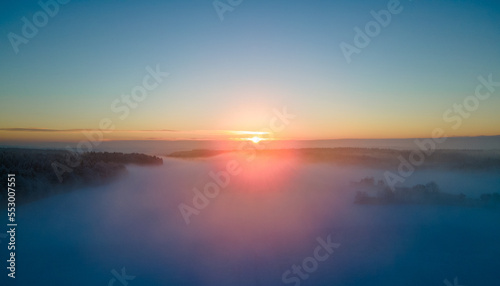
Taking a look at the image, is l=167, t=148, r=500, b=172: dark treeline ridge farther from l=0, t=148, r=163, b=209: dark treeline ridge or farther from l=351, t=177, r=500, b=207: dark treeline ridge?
l=0, t=148, r=163, b=209: dark treeline ridge

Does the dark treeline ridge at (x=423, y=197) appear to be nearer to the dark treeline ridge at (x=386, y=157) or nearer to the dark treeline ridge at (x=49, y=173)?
the dark treeline ridge at (x=386, y=157)

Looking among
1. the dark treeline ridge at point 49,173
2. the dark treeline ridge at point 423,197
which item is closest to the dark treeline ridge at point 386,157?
the dark treeline ridge at point 423,197

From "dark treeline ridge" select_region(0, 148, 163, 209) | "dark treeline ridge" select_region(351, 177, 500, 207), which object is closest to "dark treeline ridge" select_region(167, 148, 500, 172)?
"dark treeline ridge" select_region(351, 177, 500, 207)

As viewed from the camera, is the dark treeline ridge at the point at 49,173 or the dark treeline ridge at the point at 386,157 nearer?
the dark treeline ridge at the point at 49,173

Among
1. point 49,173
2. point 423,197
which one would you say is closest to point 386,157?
point 423,197

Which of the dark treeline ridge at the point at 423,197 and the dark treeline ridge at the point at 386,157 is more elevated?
the dark treeline ridge at the point at 386,157

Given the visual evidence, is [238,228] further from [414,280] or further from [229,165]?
[229,165]

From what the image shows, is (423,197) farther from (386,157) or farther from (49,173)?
(49,173)

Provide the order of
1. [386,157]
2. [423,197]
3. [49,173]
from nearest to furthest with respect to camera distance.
→ [49,173]
[423,197]
[386,157]
